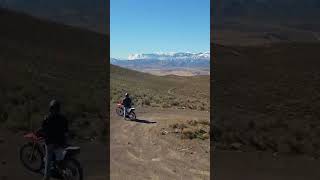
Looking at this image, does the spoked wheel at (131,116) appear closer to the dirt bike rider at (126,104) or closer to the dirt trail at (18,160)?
the dirt bike rider at (126,104)

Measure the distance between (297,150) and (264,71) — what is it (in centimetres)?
4048

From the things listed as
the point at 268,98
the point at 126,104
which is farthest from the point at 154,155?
the point at 268,98

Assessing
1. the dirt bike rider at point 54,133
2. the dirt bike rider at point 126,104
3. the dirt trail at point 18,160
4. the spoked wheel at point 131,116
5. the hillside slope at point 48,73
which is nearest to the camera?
the dirt bike rider at point 54,133

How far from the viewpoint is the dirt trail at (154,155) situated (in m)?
12.6

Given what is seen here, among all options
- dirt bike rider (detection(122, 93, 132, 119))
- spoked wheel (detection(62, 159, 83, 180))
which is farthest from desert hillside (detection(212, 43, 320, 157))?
spoked wheel (detection(62, 159, 83, 180))

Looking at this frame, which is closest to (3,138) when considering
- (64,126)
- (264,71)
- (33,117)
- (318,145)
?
(33,117)

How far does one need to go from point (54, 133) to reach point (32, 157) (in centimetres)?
184

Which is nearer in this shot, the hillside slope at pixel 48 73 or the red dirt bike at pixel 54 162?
the red dirt bike at pixel 54 162

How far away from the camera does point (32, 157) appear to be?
36.7 feet

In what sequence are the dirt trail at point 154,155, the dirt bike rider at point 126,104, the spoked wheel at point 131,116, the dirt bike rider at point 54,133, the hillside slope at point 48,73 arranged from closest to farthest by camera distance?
the dirt bike rider at point 54,133 < the dirt trail at point 154,155 < the hillside slope at point 48,73 < the dirt bike rider at point 126,104 < the spoked wheel at point 131,116

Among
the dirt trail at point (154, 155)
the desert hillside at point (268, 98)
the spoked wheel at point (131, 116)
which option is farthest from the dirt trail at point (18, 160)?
the spoked wheel at point (131, 116)

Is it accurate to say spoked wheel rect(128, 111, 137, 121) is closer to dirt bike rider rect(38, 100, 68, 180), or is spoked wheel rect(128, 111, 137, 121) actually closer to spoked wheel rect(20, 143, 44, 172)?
spoked wheel rect(20, 143, 44, 172)

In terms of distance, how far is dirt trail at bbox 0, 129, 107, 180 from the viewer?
11.1 meters

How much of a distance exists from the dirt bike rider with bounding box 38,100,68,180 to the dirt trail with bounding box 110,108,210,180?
2253mm
